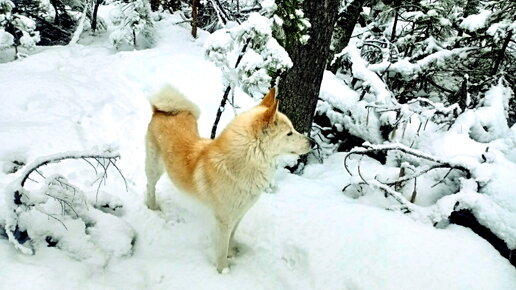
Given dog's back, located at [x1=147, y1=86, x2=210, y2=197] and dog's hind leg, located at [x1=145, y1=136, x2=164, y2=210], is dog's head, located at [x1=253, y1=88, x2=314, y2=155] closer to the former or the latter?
dog's back, located at [x1=147, y1=86, x2=210, y2=197]

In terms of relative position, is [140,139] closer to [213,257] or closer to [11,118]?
[11,118]

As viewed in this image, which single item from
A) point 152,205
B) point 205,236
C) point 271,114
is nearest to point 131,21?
point 152,205

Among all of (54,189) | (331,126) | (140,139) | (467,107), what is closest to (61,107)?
(140,139)

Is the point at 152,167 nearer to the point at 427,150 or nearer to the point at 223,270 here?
the point at 223,270

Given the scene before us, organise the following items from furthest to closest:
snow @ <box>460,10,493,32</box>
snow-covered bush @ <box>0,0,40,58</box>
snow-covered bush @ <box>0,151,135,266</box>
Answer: snow-covered bush @ <box>0,0,40,58</box> < snow @ <box>460,10,493,32</box> < snow-covered bush @ <box>0,151,135,266</box>

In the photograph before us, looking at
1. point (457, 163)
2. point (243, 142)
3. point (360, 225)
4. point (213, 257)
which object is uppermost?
point (243, 142)

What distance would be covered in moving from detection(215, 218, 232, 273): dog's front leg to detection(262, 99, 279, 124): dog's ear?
3.58ft

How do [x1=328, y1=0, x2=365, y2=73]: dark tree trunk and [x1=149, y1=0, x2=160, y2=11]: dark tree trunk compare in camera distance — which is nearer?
[x1=328, y1=0, x2=365, y2=73]: dark tree trunk

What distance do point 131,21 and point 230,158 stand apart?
709 cm

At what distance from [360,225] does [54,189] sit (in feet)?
10.3

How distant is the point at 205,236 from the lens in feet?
14.1

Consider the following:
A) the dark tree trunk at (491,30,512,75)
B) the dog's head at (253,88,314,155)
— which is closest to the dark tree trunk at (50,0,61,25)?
the dog's head at (253,88,314,155)

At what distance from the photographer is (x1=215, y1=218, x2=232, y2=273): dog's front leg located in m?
3.73

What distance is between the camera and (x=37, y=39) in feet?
28.6
